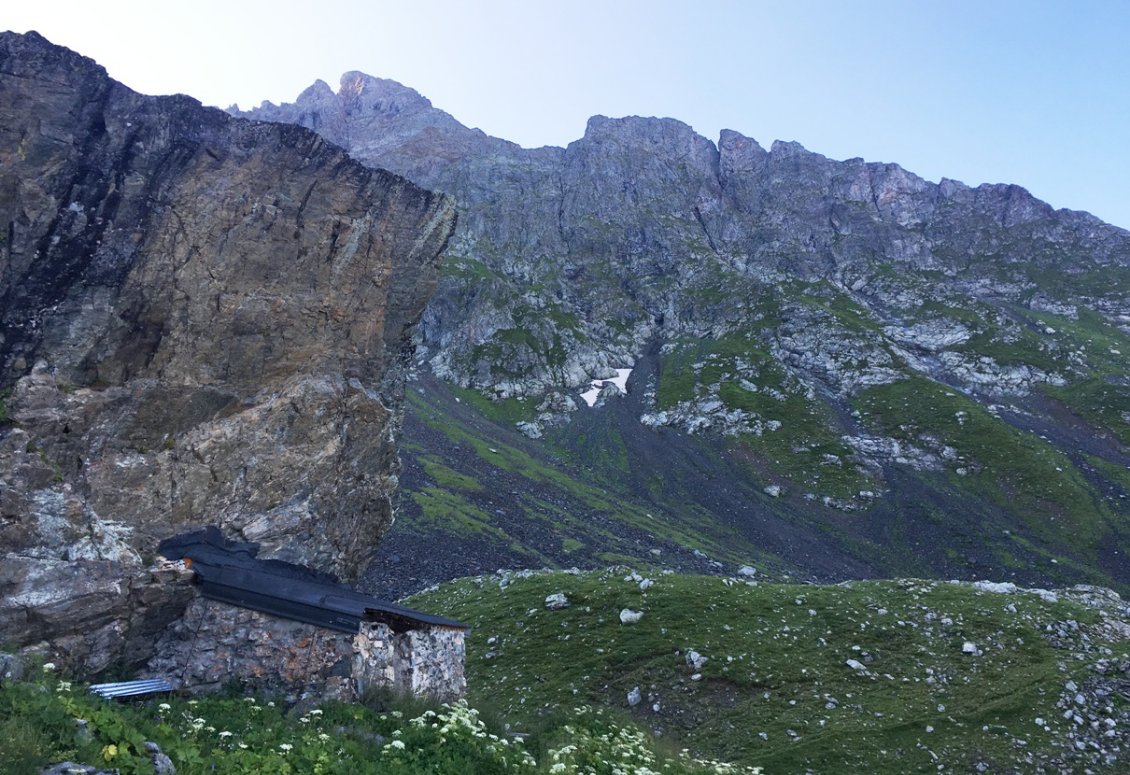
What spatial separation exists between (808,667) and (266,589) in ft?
75.4

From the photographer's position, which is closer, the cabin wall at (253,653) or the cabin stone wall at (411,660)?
the cabin wall at (253,653)

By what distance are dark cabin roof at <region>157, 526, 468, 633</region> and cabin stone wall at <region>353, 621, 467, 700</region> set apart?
34 centimetres

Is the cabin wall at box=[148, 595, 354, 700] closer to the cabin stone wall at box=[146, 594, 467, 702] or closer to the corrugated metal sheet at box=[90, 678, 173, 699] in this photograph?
the cabin stone wall at box=[146, 594, 467, 702]

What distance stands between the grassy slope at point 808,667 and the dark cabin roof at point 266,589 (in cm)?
577

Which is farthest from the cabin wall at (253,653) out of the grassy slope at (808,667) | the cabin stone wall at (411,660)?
the grassy slope at (808,667)

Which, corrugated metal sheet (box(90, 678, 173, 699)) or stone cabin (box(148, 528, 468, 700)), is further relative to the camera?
stone cabin (box(148, 528, 468, 700))

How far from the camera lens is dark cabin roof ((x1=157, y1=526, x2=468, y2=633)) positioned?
14203 millimetres

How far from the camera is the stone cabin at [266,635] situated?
1380cm

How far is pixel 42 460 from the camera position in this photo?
13.4 m

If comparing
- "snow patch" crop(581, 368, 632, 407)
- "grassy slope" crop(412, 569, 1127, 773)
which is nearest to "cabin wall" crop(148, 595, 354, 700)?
"grassy slope" crop(412, 569, 1127, 773)

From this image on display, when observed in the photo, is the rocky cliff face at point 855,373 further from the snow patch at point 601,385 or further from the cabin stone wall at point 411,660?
the cabin stone wall at point 411,660

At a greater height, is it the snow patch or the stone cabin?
the snow patch

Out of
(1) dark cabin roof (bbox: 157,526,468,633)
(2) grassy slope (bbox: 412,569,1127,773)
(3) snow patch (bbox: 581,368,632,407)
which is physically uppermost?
(3) snow patch (bbox: 581,368,632,407)

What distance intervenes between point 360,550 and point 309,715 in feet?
26.5
